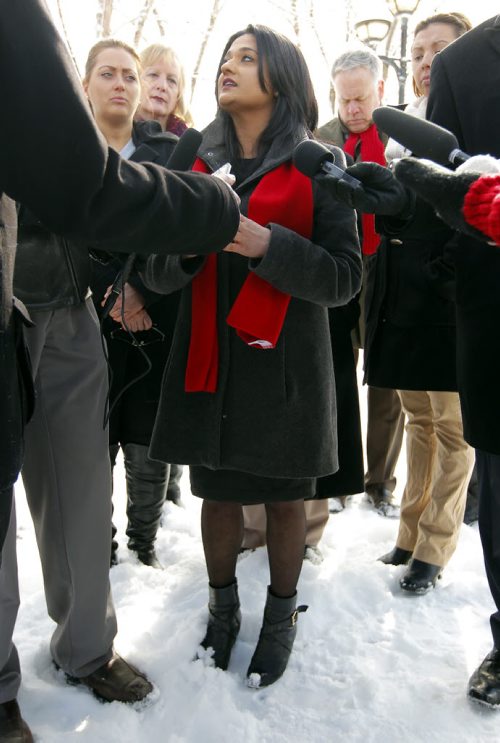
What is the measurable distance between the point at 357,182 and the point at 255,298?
1.83ft

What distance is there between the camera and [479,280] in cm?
211

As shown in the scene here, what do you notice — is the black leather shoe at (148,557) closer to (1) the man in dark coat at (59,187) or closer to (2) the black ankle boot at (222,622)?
(2) the black ankle boot at (222,622)

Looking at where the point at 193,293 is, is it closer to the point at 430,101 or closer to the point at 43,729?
the point at 430,101

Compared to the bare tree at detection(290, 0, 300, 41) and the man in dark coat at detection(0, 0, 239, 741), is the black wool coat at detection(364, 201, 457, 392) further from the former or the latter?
the bare tree at detection(290, 0, 300, 41)

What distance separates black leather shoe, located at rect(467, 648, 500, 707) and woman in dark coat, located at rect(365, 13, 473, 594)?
0.65 metres

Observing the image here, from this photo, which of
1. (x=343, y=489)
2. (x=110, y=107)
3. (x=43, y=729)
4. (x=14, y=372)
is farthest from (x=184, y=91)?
(x=43, y=729)

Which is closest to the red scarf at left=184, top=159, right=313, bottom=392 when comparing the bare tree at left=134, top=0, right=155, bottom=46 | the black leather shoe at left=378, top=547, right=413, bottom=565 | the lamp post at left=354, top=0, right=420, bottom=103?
the black leather shoe at left=378, top=547, right=413, bottom=565

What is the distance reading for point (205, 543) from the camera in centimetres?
252

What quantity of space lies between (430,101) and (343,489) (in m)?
1.49

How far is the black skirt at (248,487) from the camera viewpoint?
2391mm

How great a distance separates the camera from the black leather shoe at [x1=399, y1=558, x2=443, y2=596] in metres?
2.93

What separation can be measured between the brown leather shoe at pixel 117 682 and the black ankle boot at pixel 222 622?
26 cm

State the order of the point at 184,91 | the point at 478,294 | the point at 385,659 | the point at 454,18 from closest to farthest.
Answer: the point at 478,294
the point at 385,659
the point at 454,18
the point at 184,91

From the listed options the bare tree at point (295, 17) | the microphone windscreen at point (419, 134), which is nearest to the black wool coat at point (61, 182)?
the microphone windscreen at point (419, 134)
